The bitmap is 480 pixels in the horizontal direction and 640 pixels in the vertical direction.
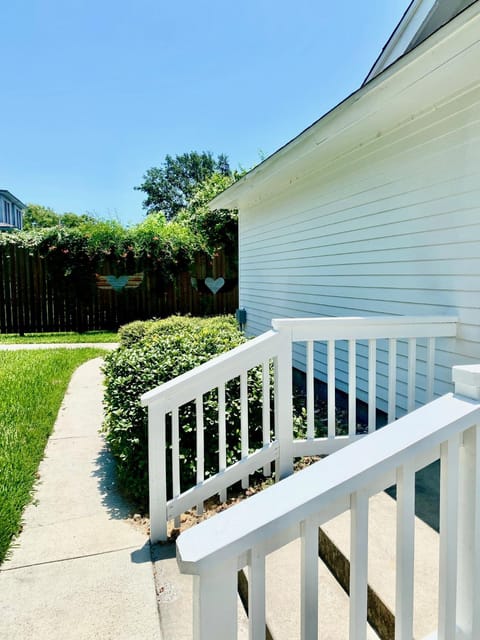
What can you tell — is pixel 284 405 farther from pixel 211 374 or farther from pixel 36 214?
pixel 36 214

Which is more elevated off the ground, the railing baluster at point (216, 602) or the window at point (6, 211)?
the window at point (6, 211)

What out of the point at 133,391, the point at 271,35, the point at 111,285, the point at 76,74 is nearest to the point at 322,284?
the point at 133,391

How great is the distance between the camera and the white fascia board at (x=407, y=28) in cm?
435

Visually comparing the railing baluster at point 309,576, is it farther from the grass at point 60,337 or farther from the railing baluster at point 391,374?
the grass at point 60,337

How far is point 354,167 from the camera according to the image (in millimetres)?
4641

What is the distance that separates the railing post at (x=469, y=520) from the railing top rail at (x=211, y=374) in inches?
61.2

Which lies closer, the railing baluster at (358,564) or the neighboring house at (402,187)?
the railing baluster at (358,564)

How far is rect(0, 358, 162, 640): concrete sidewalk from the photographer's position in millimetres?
1870

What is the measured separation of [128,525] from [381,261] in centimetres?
314

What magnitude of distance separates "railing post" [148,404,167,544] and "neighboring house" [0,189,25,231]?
3582 cm

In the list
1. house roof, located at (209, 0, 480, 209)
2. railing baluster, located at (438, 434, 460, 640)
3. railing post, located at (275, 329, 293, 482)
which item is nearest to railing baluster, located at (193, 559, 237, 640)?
railing baluster, located at (438, 434, 460, 640)

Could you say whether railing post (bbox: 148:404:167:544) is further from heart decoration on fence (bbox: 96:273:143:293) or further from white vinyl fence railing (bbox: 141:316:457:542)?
heart decoration on fence (bbox: 96:273:143:293)

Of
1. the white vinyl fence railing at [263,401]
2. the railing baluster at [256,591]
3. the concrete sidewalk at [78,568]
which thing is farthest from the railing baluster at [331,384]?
the railing baluster at [256,591]

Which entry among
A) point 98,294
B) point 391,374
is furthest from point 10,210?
point 391,374
